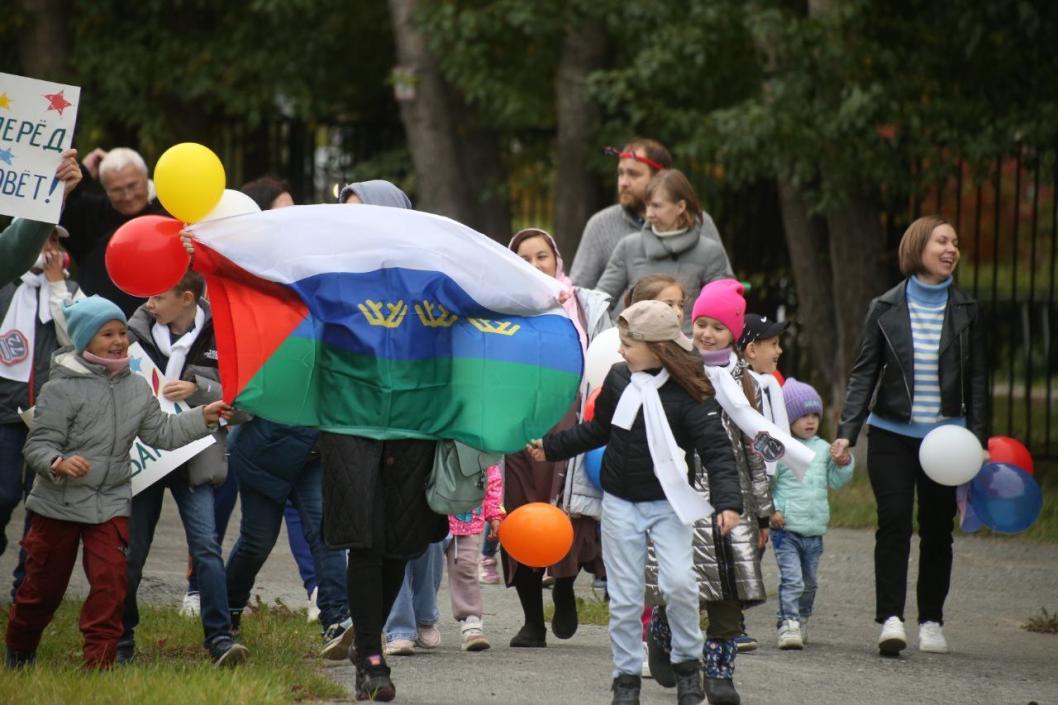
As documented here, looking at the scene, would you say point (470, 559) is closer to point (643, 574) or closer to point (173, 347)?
point (643, 574)

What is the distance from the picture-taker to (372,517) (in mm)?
5812

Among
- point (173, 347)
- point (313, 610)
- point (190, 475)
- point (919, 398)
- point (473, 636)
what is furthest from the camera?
point (313, 610)

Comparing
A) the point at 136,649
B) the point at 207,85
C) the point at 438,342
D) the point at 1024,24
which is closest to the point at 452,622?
the point at 136,649

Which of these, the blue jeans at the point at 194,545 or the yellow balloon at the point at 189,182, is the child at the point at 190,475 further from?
the yellow balloon at the point at 189,182

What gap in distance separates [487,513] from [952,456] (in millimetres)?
2006

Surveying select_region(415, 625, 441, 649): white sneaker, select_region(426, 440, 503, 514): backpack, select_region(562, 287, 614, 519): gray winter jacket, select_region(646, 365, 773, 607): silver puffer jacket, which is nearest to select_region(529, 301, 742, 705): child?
select_region(646, 365, 773, 607): silver puffer jacket

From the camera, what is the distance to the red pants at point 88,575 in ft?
19.9

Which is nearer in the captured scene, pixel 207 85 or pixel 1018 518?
pixel 1018 518

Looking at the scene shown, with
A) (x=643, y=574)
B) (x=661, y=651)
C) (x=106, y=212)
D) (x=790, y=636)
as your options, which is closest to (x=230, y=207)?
(x=643, y=574)

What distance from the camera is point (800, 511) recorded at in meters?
7.30

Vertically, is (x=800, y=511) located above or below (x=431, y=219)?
below

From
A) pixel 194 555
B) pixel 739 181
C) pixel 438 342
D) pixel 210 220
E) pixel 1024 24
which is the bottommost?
pixel 194 555

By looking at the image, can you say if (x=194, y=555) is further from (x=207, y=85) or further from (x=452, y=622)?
(x=207, y=85)

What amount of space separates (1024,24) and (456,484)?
6.58m
